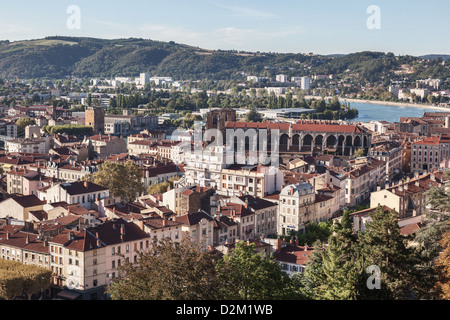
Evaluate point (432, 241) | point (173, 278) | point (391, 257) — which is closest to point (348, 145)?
point (432, 241)

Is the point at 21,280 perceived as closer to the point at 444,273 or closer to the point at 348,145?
the point at 444,273

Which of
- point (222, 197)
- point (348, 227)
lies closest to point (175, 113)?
point (222, 197)

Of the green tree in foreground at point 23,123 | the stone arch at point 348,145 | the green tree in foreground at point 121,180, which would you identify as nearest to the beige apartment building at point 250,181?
the green tree in foreground at point 121,180

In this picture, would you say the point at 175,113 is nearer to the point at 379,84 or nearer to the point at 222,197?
the point at 222,197

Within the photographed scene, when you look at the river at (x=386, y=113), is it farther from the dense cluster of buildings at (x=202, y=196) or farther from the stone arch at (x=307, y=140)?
the dense cluster of buildings at (x=202, y=196)

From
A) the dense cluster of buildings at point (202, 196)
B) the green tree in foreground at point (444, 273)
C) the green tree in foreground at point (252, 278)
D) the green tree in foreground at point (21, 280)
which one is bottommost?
the green tree in foreground at point (21, 280)
